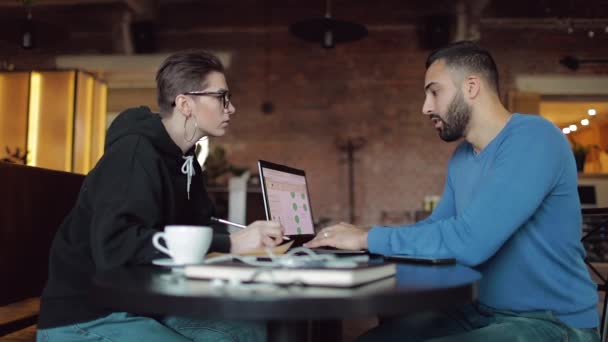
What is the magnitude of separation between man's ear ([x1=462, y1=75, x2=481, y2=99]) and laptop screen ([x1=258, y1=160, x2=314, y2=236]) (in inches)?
25.9

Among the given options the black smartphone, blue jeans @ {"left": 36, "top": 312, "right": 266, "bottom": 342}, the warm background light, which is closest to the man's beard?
the black smartphone

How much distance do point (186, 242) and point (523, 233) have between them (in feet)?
2.81

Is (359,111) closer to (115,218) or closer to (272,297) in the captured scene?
(115,218)

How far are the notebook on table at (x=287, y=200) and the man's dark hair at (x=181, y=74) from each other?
1.10 ft

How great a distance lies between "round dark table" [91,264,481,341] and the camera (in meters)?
0.76

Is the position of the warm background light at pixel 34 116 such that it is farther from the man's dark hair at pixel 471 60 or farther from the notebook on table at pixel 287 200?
the man's dark hair at pixel 471 60

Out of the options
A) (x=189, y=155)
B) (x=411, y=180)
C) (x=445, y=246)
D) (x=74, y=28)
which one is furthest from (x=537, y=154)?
(x=74, y=28)

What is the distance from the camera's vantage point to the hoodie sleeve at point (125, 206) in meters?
1.14

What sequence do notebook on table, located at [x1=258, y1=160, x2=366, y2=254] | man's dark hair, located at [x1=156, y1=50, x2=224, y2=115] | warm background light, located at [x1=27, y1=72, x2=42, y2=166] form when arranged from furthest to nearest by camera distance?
warm background light, located at [x1=27, y1=72, x2=42, y2=166] → notebook on table, located at [x1=258, y1=160, x2=366, y2=254] → man's dark hair, located at [x1=156, y1=50, x2=224, y2=115]

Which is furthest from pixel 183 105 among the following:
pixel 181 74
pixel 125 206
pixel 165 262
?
pixel 165 262

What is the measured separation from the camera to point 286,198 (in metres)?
2.02

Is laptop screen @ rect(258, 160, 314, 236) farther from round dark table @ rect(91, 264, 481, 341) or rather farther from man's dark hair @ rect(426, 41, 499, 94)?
round dark table @ rect(91, 264, 481, 341)

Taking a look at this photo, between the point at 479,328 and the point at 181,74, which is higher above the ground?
the point at 181,74

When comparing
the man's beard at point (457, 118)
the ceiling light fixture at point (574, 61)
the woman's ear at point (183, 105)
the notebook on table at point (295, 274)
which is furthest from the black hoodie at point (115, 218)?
the ceiling light fixture at point (574, 61)
